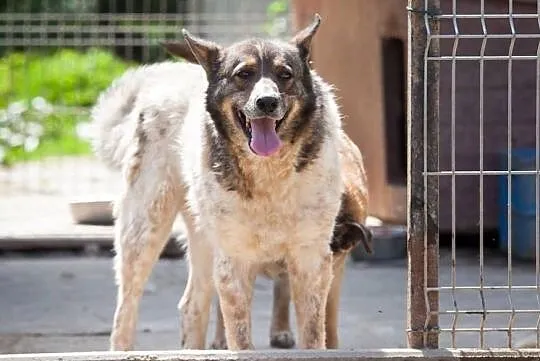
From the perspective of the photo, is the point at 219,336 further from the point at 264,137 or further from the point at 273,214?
the point at 264,137

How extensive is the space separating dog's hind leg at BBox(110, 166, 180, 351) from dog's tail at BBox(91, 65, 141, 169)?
0.48m

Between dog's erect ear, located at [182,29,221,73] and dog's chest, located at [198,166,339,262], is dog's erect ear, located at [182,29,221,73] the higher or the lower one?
the higher one

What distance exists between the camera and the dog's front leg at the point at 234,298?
546cm

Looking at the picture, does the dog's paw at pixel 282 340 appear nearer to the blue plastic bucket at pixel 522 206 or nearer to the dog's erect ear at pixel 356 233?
the dog's erect ear at pixel 356 233

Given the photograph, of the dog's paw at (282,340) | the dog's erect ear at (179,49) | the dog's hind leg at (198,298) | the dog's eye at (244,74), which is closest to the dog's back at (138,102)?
the dog's erect ear at (179,49)

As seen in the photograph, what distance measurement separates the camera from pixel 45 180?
12898 millimetres

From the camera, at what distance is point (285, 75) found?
5277 mm

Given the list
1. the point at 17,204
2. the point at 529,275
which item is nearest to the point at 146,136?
the point at 529,275

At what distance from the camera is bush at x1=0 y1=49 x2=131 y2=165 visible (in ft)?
45.6

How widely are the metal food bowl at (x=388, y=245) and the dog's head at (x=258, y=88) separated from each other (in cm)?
374

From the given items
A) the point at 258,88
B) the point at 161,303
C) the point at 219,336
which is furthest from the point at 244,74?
the point at 161,303

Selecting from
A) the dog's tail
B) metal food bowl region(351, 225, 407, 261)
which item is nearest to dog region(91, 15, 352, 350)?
the dog's tail

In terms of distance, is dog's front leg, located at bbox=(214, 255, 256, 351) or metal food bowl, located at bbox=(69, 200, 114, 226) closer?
dog's front leg, located at bbox=(214, 255, 256, 351)

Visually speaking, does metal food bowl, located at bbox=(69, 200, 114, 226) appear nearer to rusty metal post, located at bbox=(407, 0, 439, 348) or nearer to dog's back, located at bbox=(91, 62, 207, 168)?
dog's back, located at bbox=(91, 62, 207, 168)
